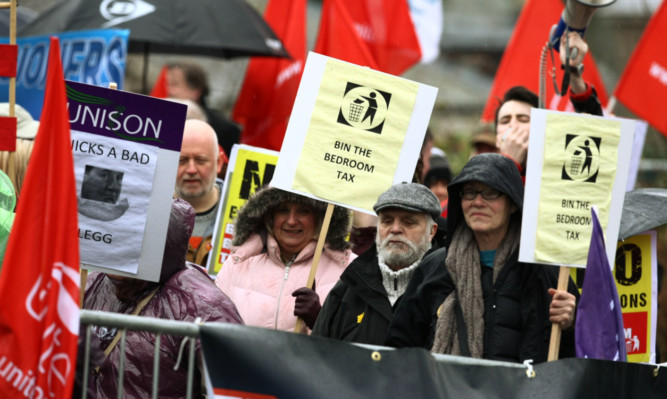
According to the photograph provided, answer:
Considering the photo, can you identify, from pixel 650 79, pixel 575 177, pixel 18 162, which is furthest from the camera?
pixel 650 79

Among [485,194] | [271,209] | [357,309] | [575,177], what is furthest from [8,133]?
[575,177]

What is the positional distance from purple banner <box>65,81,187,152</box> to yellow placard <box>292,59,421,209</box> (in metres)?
0.79

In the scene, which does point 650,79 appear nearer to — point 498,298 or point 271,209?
point 271,209

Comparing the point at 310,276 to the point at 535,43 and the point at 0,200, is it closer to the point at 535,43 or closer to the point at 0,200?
the point at 0,200

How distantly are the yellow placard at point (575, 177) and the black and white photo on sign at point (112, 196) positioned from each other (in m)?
1.64

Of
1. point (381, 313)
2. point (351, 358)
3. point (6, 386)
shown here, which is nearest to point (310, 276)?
point (381, 313)

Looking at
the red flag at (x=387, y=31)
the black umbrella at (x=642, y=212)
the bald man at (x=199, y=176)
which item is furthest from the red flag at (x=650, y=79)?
the bald man at (x=199, y=176)

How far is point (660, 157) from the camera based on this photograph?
17.8 metres

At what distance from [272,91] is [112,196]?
507cm

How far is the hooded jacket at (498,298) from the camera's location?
4.92m

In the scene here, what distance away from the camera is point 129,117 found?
16.5 feet

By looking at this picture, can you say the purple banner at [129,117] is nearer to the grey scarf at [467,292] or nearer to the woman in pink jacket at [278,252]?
the woman in pink jacket at [278,252]

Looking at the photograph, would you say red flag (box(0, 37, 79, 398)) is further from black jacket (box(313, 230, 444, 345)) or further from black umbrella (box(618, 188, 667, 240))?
black umbrella (box(618, 188, 667, 240))

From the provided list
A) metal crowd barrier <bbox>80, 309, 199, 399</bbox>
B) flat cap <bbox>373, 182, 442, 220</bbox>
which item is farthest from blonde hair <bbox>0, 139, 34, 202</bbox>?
metal crowd barrier <bbox>80, 309, 199, 399</bbox>
